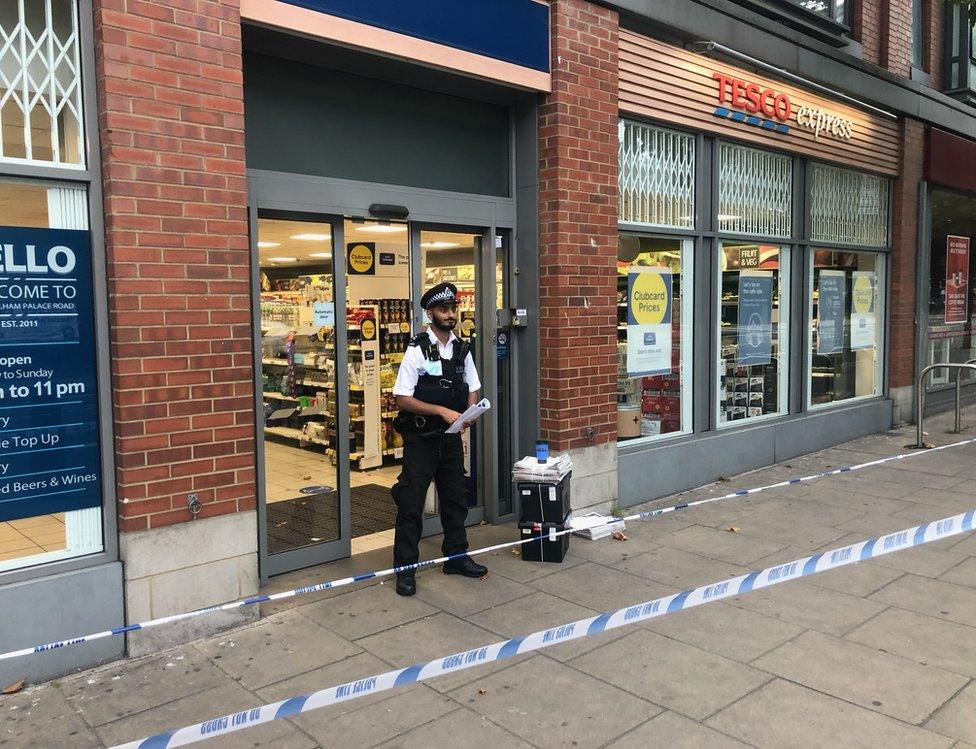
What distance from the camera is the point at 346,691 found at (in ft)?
11.8

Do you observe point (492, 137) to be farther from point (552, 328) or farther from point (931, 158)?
point (931, 158)

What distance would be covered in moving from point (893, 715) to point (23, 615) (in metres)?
4.24

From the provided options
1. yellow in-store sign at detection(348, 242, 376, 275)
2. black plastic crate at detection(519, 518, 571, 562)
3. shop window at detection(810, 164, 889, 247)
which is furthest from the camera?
shop window at detection(810, 164, 889, 247)

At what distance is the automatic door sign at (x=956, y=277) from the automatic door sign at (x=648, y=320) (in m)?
7.42

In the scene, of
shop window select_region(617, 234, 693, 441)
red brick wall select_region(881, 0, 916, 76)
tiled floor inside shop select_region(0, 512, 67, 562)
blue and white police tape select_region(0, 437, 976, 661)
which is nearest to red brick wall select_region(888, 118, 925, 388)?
red brick wall select_region(881, 0, 916, 76)

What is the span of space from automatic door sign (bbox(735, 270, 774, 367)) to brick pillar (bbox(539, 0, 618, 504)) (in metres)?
2.53

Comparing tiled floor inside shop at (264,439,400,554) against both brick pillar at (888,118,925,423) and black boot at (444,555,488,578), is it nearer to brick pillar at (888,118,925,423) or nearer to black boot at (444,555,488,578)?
black boot at (444,555,488,578)

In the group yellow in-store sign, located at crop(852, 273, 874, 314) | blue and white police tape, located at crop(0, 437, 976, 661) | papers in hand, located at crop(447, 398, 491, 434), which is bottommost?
blue and white police tape, located at crop(0, 437, 976, 661)

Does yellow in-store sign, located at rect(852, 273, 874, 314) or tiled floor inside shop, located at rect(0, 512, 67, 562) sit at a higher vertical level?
yellow in-store sign, located at rect(852, 273, 874, 314)

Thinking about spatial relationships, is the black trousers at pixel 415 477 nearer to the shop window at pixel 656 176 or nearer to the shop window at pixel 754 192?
the shop window at pixel 656 176

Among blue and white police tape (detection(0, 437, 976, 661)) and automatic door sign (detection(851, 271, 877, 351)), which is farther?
automatic door sign (detection(851, 271, 877, 351))

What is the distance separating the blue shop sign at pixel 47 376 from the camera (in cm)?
411

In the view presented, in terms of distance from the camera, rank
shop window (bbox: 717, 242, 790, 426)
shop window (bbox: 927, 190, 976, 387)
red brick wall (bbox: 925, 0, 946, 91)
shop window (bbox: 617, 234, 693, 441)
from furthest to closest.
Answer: shop window (bbox: 927, 190, 976, 387) < red brick wall (bbox: 925, 0, 946, 91) < shop window (bbox: 717, 242, 790, 426) < shop window (bbox: 617, 234, 693, 441)

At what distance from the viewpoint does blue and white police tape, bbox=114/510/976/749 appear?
10.7 feet
